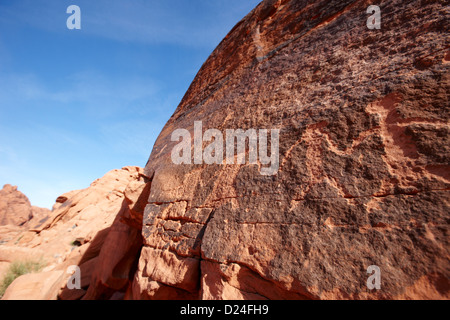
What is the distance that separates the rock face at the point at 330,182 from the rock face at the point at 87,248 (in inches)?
89.8

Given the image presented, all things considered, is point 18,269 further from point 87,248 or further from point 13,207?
point 13,207

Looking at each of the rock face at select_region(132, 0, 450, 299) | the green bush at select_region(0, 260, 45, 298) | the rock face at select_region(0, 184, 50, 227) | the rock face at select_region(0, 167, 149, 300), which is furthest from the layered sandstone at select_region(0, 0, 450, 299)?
the rock face at select_region(0, 184, 50, 227)

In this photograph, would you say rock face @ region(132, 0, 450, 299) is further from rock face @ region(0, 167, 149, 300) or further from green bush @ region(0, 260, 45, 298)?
green bush @ region(0, 260, 45, 298)

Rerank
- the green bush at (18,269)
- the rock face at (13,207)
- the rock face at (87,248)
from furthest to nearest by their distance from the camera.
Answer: the rock face at (13,207)
the green bush at (18,269)
the rock face at (87,248)

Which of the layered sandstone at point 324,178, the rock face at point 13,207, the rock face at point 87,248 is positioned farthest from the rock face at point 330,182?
the rock face at point 13,207

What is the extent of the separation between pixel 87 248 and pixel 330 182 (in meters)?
8.56

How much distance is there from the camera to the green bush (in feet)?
23.9

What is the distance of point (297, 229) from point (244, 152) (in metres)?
1.12

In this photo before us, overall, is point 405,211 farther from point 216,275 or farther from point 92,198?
point 92,198

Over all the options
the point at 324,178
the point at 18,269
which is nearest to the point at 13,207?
the point at 18,269

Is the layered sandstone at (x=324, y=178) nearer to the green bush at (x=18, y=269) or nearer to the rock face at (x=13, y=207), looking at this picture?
the green bush at (x=18, y=269)

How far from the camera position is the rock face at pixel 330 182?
137 cm

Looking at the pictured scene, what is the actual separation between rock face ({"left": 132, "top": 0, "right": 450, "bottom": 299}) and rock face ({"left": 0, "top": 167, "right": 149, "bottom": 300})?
2282mm

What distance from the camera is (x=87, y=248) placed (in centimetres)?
732
